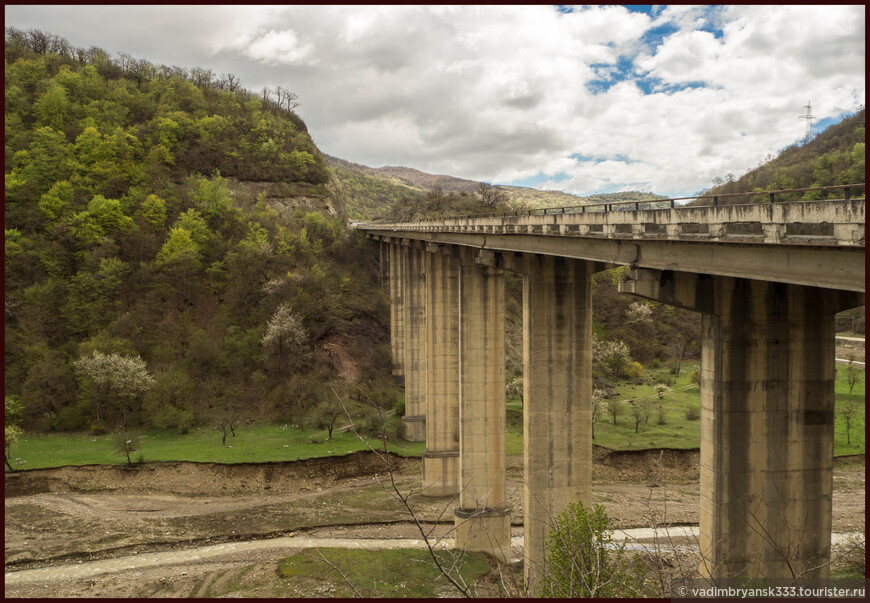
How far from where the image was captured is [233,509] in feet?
123

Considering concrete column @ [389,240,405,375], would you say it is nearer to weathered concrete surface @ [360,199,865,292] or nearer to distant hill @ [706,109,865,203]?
distant hill @ [706,109,865,203]

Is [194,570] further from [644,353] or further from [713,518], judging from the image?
[644,353]

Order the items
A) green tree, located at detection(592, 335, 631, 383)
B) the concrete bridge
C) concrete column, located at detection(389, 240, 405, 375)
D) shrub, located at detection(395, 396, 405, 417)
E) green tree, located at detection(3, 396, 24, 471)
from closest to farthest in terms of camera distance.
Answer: the concrete bridge < green tree, located at detection(3, 396, 24, 471) < shrub, located at detection(395, 396, 405, 417) < concrete column, located at detection(389, 240, 405, 375) < green tree, located at detection(592, 335, 631, 383)

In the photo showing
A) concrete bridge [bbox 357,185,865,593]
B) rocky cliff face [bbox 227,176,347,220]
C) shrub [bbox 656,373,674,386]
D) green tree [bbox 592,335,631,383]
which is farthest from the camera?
rocky cliff face [bbox 227,176,347,220]

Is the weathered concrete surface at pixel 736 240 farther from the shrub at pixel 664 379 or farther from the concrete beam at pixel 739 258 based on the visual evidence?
the shrub at pixel 664 379

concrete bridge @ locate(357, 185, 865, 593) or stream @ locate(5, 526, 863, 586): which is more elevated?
concrete bridge @ locate(357, 185, 865, 593)

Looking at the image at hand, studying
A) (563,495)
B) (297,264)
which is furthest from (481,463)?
(297,264)

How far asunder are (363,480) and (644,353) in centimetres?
4592

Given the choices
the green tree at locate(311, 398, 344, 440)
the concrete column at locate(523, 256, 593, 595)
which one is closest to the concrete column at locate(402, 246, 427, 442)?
the green tree at locate(311, 398, 344, 440)

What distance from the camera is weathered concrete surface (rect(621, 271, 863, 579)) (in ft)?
47.9

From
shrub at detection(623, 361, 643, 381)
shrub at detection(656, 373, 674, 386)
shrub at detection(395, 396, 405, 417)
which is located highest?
shrub at detection(623, 361, 643, 381)

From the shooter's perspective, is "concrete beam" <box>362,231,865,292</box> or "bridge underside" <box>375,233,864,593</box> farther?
"bridge underside" <box>375,233,864,593</box>

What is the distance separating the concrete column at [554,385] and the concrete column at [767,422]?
35.3 ft

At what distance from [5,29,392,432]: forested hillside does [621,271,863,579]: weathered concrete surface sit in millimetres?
41823
